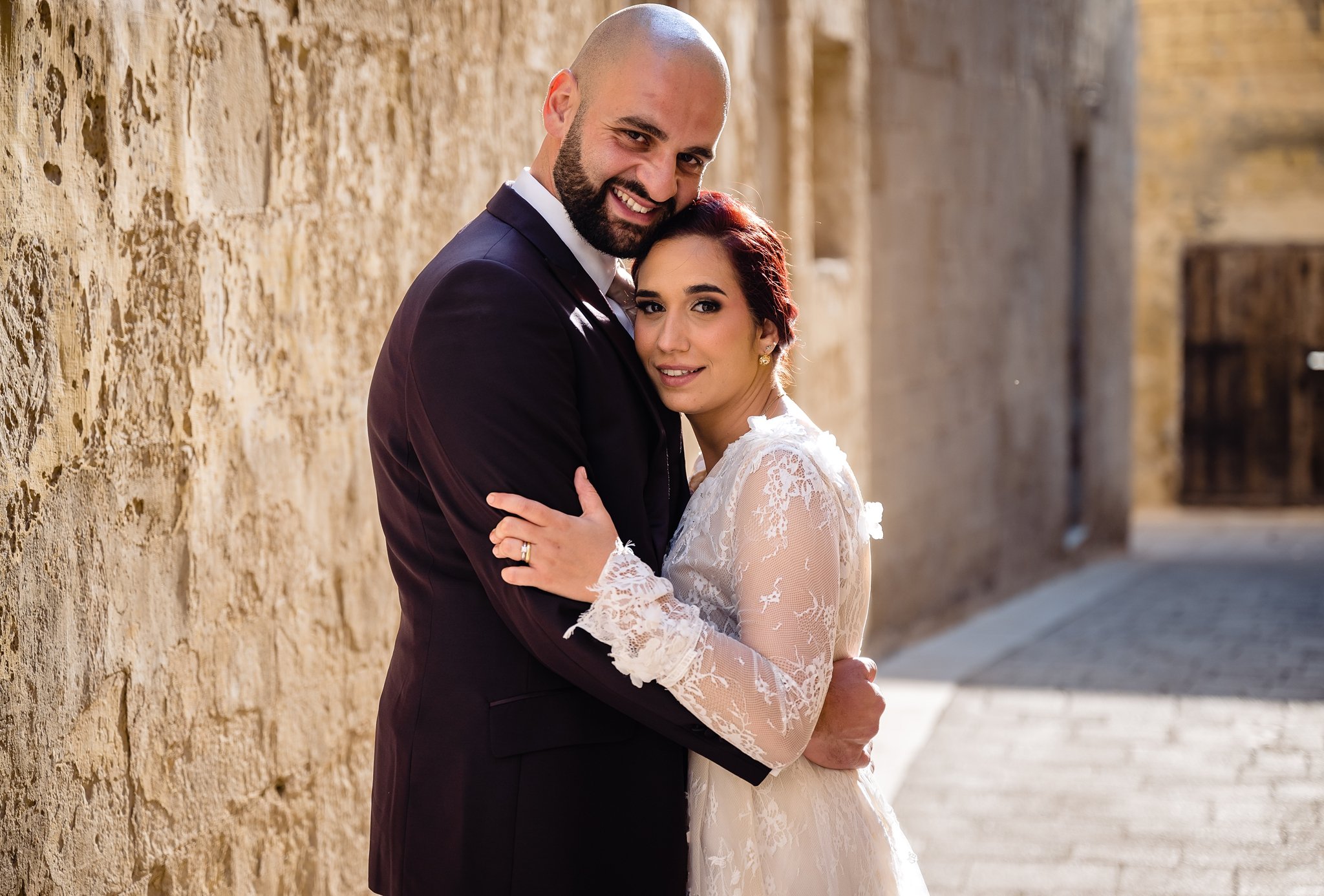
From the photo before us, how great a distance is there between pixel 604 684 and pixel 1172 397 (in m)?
14.9

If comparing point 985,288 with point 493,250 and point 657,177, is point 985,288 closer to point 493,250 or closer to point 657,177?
point 657,177

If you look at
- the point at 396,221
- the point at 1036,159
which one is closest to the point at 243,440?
the point at 396,221

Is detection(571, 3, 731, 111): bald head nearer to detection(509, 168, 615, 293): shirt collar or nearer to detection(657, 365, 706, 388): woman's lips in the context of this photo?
detection(509, 168, 615, 293): shirt collar

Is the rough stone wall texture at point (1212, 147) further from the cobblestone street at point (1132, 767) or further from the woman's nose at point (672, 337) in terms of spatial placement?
the woman's nose at point (672, 337)

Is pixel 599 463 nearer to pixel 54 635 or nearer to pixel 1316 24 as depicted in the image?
pixel 54 635

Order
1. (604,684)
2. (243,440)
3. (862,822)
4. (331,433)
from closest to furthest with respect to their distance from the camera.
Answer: (604,684)
(862,822)
(243,440)
(331,433)

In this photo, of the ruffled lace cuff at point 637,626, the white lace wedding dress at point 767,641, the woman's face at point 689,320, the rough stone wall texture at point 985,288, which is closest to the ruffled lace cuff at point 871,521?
the white lace wedding dress at point 767,641

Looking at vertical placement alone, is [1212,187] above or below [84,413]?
above

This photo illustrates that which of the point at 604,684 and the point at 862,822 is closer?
the point at 604,684

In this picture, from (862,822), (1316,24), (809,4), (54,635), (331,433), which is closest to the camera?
(54,635)

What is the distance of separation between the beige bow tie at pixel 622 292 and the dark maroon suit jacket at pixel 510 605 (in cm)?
12

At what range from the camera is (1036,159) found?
34.1 ft

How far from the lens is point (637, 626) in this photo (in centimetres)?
185

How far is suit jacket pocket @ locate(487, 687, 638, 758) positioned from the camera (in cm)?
195
